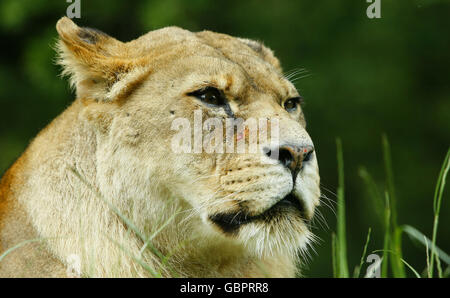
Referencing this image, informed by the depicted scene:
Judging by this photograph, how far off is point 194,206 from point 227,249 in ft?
1.09

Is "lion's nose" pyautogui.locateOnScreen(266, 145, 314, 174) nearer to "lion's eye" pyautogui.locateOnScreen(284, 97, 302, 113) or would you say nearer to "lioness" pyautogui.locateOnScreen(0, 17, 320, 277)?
"lioness" pyautogui.locateOnScreen(0, 17, 320, 277)

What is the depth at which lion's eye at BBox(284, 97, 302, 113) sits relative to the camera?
4.77m

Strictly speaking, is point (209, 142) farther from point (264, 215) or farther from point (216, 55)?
point (216, 55)

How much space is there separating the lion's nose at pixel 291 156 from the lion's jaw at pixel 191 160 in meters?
0.04

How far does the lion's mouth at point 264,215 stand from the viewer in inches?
154

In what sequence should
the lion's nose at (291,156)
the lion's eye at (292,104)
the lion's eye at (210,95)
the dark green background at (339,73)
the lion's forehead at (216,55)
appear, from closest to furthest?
the lion's nose at (291,156) < the lion's eye at (210,95) < the lion's forehead at (216,55) < the lion's eye at (292,104) < the dark green background at (339,73)

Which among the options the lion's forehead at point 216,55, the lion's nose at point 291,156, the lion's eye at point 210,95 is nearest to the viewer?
the lion's nose at point 291,156

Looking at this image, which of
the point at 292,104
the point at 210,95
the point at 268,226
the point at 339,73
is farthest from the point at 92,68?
the point at 339,73

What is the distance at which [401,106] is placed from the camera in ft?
36.1

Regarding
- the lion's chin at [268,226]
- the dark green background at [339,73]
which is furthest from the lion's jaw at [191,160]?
the dark green background at [339,73]

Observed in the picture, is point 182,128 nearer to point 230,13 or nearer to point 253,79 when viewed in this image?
point 253,79

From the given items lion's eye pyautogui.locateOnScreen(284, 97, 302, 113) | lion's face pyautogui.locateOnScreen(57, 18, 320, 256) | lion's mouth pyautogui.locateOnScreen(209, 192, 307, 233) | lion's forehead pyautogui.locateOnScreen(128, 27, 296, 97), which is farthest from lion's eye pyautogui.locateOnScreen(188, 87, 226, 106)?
lion's mouth pyautogui.locateOnScreen(209, 192, 307, 233)

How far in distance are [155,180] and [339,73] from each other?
633 centimetres

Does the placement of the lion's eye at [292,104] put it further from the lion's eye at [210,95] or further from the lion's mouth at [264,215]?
the lion's mouth at [264,215]
